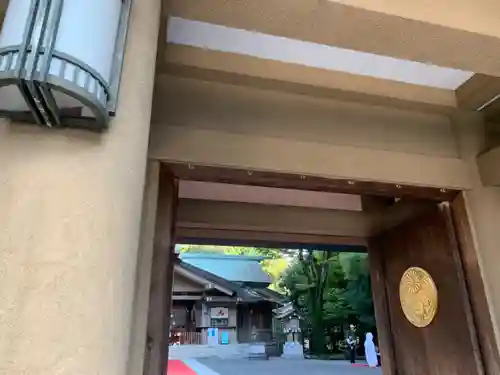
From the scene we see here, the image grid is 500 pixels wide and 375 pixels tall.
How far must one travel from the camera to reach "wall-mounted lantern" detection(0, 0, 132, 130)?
761mm

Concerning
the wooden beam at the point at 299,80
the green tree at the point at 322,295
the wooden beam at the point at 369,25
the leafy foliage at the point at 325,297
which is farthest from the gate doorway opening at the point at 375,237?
the green tree at the point at 322,295

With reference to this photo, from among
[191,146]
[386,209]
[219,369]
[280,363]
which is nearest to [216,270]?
[280,363]

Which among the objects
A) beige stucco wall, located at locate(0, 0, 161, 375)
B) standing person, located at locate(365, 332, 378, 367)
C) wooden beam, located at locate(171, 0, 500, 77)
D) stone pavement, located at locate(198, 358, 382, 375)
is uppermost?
wooden beam, located at locate(171, 0, 500, 77)

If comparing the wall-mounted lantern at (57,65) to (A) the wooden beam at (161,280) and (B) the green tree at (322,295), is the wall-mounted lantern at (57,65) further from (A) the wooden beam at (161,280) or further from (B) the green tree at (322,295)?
(B) the green tree at (322,295)

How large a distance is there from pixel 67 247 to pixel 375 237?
103 inches

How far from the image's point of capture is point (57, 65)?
78 cm

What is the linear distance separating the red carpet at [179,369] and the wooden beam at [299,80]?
693 centimetres

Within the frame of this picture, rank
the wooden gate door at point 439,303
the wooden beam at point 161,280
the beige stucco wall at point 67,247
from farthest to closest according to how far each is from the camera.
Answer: the wooden gate door at point 439,303 < the wooden beam at point 161,280 < the beige stucco wall at point 67,247

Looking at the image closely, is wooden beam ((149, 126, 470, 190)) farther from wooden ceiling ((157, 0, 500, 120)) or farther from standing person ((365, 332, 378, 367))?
standing person ((365, 332, 378, 367))

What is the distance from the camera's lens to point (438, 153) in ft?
7.30

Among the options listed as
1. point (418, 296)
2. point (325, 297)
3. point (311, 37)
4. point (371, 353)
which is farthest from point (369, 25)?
point (325, 297)

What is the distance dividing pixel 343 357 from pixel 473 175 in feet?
35.4

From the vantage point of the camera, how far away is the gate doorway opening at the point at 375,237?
1.85m

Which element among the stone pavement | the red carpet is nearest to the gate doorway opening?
the red carpet
